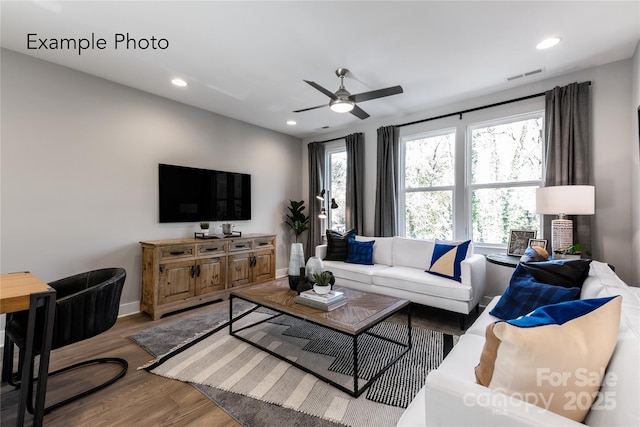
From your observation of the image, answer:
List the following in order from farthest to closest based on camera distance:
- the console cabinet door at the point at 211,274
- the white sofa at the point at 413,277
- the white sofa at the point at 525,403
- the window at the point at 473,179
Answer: the console cabinet door at the point at 211,274 < the window at the point at 473,179 < the white sofa at the point at 413,277 < the white sofa at the point at 525,403

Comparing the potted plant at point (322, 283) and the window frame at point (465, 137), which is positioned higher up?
the window frame at point (465, 137)

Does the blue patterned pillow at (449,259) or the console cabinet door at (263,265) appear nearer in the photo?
the blue patterned pillow at (449,259)

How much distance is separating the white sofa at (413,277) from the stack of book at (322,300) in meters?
1.12

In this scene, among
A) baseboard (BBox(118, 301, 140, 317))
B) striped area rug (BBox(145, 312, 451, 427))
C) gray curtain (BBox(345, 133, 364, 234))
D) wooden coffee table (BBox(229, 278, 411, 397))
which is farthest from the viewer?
gray curtain (BBox(345, 133, 364, 234))

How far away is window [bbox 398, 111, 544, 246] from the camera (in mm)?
3430

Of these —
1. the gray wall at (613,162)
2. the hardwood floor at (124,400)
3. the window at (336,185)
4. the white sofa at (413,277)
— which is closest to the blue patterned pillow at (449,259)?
the white sofa at (413,277)

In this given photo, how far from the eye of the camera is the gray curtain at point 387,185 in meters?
4.36

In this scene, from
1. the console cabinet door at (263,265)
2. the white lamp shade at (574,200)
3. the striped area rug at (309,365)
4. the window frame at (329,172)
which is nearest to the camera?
the striped area rug at (309,365)

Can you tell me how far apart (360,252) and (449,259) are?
1.21 m

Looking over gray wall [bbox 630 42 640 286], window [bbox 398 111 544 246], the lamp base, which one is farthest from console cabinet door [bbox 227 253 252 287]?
gray wall [bbox 630 42 640 286]

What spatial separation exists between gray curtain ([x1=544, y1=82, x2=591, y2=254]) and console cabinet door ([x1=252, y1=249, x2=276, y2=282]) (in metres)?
3.63

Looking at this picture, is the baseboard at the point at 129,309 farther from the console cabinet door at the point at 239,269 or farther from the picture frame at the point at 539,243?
the picture frame at the point at 539,243

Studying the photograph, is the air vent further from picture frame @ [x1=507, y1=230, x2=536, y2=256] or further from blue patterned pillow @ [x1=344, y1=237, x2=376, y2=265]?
blue patterned pillow @ [x1=344, y1=237, x2=376, y2=265]

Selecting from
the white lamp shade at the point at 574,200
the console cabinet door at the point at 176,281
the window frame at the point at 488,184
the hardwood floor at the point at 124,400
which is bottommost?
the hardwood floor at the point at 124,400
